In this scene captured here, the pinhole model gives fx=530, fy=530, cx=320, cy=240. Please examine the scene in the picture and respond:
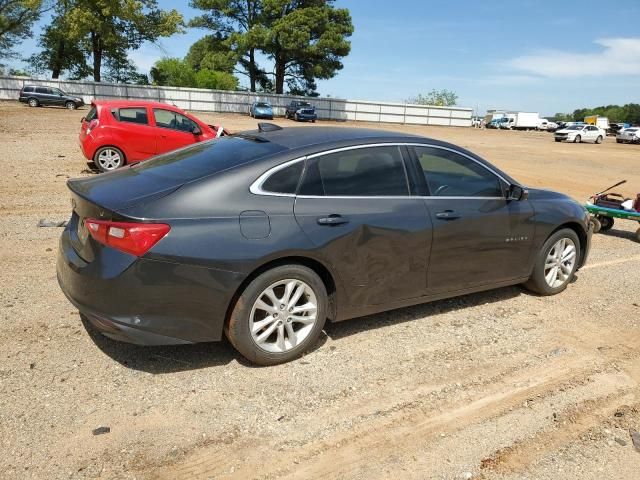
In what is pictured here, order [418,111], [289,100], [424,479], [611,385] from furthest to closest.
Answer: [418,111] → [289,100] → [611,385] → [424,479]

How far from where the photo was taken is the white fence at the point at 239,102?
44062mm

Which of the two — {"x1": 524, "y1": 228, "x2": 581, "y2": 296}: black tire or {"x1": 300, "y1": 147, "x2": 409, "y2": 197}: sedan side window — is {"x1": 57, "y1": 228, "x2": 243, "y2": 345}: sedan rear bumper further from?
{"x1": 524, "y1": 228, "x2": 581, "y2": 296}: black tire

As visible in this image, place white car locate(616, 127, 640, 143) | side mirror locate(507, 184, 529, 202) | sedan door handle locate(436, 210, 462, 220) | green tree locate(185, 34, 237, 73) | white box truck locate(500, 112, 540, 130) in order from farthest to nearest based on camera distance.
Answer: white box truck locate(500, 112, 540, 130), green tree locate(185, 34, 237, 73), white car locate(616, 127, 640, 143), side mirror locate(507, 184, 529, 202), sedan door handle locate(436, 210, 462, 220)

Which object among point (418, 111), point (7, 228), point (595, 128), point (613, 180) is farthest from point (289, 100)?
point (7, 228)

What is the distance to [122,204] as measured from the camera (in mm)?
3326

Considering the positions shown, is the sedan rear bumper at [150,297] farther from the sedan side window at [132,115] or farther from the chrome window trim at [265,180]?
the sedan side window at [132,115]

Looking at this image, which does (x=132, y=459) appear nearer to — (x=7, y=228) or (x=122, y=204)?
(x=122, y=204)

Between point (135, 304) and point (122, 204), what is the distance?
2.10 feet

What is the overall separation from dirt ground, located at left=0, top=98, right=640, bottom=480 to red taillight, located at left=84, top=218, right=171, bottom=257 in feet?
2.94

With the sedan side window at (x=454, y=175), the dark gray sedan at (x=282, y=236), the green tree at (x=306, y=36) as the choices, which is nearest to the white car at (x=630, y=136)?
the green tree at (x=306, y=36)

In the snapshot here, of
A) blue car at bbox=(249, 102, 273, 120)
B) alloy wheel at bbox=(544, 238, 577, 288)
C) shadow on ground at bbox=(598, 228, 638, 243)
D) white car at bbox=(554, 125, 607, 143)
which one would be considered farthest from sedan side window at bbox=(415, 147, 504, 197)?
white car at bbox=(554, 125, 607, 143)

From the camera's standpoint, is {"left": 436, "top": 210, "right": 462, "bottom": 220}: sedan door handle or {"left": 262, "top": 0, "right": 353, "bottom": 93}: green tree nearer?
{"left": 436, "top": 210, "right": 462, "bottom": 220}: sedan door handle

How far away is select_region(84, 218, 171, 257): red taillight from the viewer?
10.3 feet

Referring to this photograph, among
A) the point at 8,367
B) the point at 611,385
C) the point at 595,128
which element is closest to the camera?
the point at 8,367
